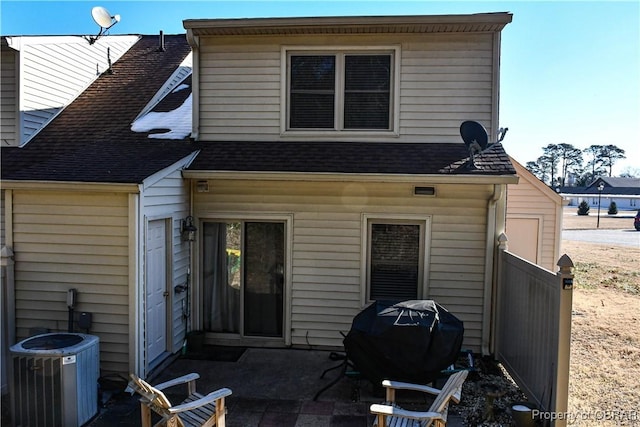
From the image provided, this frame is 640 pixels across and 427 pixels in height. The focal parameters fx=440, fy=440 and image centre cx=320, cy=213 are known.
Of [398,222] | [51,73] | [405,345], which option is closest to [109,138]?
[51,73]

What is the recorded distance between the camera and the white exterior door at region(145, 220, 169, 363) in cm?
540

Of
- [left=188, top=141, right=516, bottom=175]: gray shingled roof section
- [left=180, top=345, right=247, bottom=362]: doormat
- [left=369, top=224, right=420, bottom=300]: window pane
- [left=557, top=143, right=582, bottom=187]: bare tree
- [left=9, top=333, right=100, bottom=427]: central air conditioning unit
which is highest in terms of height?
[left=557, top=143, right=582, bottom=187]: bare tree

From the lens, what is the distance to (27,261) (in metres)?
5.24

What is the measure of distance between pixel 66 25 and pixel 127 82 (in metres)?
1.96

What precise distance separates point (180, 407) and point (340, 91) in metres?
5.08

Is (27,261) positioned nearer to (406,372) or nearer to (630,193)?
(406,372)

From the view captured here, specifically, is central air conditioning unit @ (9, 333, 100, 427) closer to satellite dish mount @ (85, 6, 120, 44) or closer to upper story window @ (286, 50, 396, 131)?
upper story window @ (286, 50, 396, 131)

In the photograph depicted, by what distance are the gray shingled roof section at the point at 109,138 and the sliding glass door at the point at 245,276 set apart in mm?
1444

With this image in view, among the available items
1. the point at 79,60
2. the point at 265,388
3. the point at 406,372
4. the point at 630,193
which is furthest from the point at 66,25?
the point at 630,193

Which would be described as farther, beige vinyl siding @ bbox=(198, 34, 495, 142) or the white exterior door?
beige vinyl siding @ bbox=(198, 34, 495, 142)

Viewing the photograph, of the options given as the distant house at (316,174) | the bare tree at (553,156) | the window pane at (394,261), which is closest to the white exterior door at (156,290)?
the distant house at (316,174)

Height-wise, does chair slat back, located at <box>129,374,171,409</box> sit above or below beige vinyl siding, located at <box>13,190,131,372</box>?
below

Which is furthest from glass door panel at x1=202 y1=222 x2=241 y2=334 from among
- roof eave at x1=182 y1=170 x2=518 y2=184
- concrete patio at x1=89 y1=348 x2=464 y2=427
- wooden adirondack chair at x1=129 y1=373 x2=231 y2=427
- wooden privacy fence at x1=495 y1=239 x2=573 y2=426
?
wooden privacy fence at x1=495 y1=239 x2=573 y2=426

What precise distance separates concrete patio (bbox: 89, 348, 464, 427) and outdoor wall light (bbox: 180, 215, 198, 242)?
168 cm
